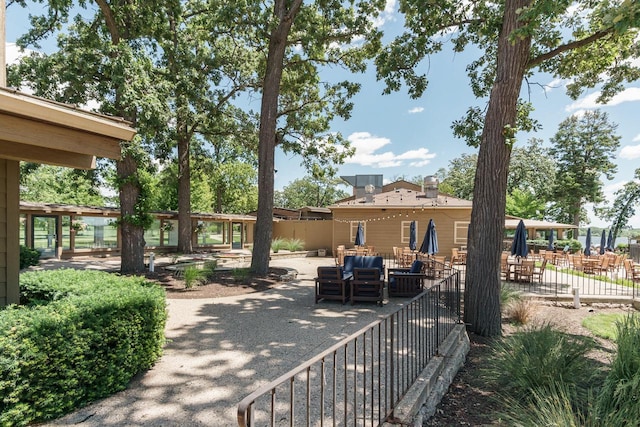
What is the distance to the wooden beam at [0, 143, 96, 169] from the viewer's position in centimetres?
367

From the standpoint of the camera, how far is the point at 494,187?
6.13 meters

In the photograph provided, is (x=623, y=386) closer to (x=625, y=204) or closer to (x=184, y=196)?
(x=184, y=196)

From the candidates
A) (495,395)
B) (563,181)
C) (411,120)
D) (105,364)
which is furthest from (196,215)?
(563,181)

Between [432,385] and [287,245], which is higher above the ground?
[432,385]

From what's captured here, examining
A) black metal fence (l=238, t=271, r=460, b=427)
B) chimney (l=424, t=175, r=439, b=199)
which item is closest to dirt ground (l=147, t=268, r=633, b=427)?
black metal fence (l=238, t=271, r=460, b=427)

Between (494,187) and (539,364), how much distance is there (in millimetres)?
3473

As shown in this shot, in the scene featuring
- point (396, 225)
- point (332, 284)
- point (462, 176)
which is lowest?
point (332, 284)

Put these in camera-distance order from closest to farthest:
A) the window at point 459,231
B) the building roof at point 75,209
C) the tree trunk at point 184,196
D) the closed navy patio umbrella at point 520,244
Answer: the closed navy patio umbrella at point 520,244, the building roof at point 75,209, the window at point 459,231, the tree trunk at point 184,196

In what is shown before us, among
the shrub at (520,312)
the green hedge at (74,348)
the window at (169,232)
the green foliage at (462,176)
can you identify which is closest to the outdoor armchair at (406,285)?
the shrub at (520,312)

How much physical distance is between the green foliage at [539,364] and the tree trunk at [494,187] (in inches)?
78.4

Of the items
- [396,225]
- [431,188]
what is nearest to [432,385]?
[396,225]

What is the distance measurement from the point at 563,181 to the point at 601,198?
4602 millimetres

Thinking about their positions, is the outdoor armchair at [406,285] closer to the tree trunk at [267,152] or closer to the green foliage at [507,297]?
the green foliage at [507,297]

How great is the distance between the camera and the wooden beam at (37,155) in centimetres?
367
